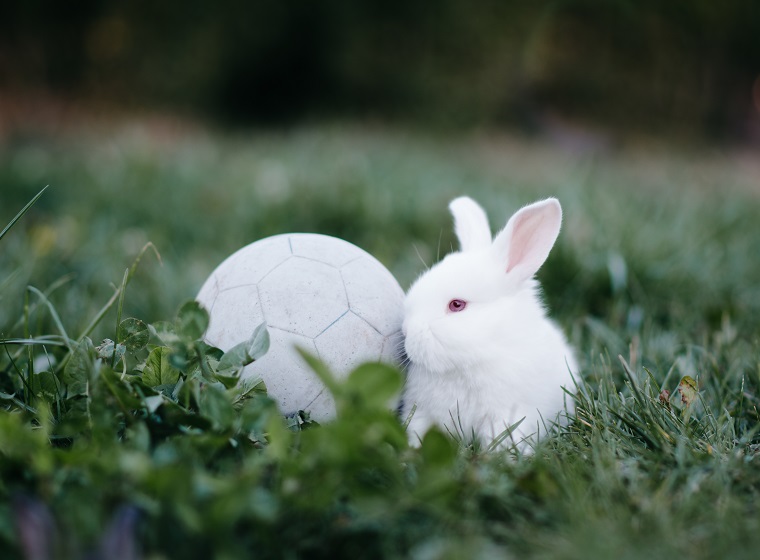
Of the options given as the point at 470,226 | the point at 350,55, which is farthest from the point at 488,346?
the point at 350,55

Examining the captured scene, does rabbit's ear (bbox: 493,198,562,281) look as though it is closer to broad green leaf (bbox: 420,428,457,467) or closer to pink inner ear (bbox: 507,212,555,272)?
pink inner ear (bbox: 507,212,555,272)

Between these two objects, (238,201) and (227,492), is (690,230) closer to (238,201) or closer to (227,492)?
(238,201)

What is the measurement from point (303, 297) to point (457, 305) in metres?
0.50

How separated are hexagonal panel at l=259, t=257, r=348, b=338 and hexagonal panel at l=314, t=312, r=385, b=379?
0.03 meters

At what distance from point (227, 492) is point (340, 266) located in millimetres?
1112

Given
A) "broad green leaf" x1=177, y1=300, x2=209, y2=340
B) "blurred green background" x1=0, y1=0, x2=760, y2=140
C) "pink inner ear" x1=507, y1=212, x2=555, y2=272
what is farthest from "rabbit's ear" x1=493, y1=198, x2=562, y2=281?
"blurred green background" x1=0, y1=0, x2=760, y2=140

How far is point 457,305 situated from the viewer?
232 cm

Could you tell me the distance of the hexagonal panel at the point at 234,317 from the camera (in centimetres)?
228

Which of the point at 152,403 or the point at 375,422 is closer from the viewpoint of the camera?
the point at 375,422

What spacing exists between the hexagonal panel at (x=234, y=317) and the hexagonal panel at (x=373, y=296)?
311mm

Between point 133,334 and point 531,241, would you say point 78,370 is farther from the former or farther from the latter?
point 531,241

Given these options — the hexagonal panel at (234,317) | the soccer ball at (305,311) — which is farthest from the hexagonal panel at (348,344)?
the hexagonal panel at (234,317)

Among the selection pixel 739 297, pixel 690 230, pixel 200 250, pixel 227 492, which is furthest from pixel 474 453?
pixel 690 230

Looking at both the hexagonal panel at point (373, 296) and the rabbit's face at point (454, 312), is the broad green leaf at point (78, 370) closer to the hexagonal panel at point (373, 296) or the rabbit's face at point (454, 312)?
the hexagonal panel at point (373, 296)
